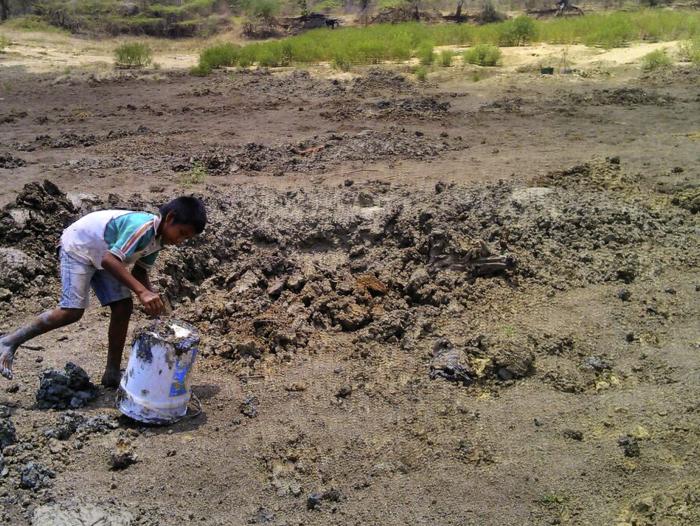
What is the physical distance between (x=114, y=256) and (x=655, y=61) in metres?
13.3

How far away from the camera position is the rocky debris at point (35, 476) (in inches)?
116

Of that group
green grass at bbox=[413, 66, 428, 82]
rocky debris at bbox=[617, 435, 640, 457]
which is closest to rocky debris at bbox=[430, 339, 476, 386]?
rocky debris at bbox=[617, 435, 640, 457]

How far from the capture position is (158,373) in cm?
325

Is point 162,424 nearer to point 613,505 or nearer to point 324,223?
point 613,505

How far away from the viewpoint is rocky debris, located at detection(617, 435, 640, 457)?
316cm

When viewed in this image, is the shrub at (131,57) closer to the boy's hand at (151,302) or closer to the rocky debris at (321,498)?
the boy's hand at (151,302)

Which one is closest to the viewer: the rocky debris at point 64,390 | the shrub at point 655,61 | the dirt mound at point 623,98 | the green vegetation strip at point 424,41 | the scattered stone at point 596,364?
the rocky debris at point 64,390

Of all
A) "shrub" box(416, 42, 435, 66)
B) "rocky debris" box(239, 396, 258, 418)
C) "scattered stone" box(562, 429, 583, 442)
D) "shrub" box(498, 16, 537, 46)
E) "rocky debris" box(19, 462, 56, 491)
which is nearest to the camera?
"rocky debris" box(19, 462, 56, 491)

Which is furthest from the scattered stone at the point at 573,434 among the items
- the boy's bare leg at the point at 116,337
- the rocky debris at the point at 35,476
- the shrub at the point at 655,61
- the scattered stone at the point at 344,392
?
the shrub at the point at 655,61

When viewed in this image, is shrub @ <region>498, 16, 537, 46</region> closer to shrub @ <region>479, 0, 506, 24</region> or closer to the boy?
shrub @ <region>479, 0, 506, 24</region>

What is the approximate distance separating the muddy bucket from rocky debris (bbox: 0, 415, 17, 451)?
51 cm

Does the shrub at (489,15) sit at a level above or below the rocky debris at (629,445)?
above

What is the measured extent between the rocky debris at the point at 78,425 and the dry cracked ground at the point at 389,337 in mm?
10

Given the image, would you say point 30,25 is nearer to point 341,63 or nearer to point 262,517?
point 341,63
